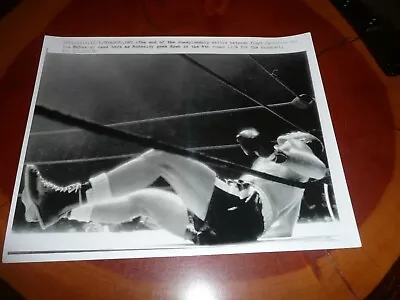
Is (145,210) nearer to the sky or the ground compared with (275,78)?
nearer to the ground

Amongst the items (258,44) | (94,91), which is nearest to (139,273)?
(94,91)

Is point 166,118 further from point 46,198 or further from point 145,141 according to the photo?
point 46,198

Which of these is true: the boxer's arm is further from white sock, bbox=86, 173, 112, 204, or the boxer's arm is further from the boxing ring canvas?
white sock, bbox=86, 173, 112, 204

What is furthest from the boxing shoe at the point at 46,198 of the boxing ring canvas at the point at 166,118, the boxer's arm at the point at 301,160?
the boxer's arm at the point at 301,160

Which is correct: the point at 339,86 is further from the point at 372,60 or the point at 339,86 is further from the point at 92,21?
the point at 92,21

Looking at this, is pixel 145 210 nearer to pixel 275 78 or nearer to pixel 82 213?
pixel 82 213

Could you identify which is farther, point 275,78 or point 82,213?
point 275,78

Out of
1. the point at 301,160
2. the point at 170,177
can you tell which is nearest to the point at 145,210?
the point at 170,177
